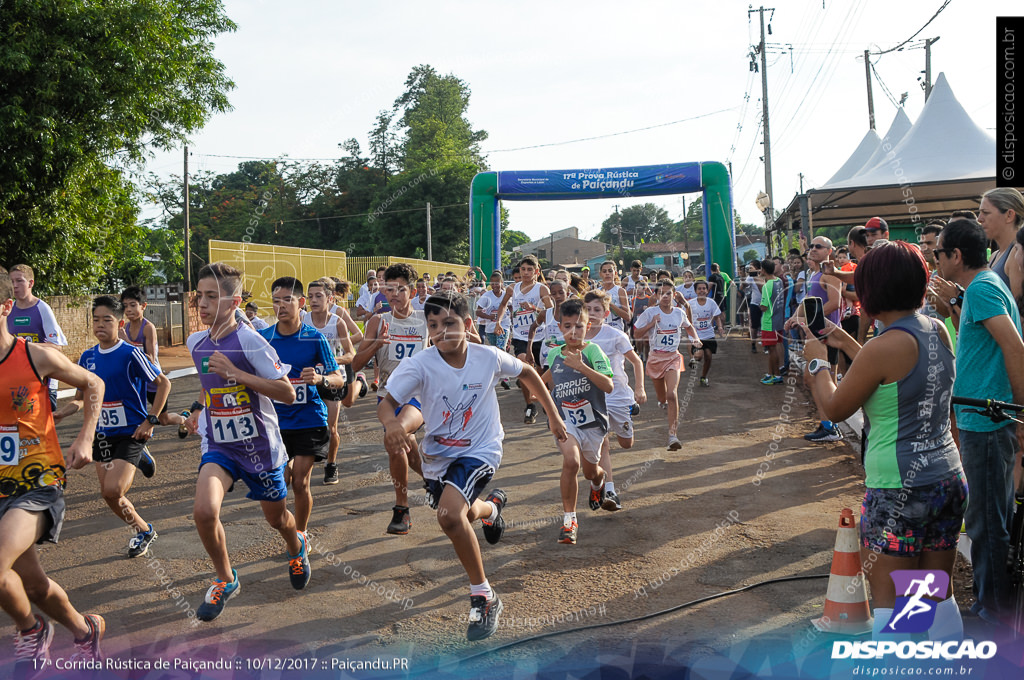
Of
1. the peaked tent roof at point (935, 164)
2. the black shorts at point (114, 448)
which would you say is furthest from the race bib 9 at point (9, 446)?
the peaked tent roof at point (935, 164)

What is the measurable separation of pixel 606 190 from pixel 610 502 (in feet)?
53.5

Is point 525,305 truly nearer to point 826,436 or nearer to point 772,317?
point 772,317

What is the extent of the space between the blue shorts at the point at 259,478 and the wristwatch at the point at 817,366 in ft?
10.1

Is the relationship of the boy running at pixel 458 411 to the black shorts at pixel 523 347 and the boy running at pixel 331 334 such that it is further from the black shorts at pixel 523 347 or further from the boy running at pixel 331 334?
the black shorts at pixel 523 347

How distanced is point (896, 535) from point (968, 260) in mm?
1829

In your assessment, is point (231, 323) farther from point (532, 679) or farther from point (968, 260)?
point (968, 260)

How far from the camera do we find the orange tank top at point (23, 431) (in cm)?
358

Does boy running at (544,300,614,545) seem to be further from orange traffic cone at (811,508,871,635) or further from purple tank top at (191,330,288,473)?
purple tank top at (191,330,288,473)

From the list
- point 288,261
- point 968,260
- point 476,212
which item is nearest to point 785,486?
point 968,260

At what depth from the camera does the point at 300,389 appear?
17.8 ft

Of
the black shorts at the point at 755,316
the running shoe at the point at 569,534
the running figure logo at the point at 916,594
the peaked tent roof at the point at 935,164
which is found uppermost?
the peaked tent roof at the point at 935,164

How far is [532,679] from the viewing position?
11.8 ft

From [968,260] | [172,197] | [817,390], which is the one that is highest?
[172,197]

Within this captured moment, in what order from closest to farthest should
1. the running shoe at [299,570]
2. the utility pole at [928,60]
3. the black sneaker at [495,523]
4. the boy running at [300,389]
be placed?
the running shoe at [299,570] < the black sneaker at [495,523] < the boy running at [300,389] < the utility pole at [928,60]
